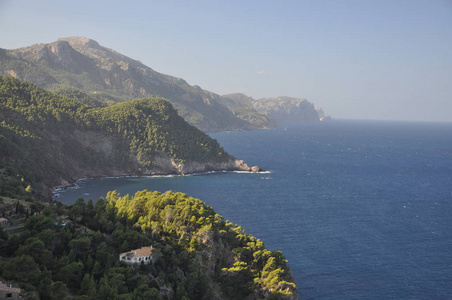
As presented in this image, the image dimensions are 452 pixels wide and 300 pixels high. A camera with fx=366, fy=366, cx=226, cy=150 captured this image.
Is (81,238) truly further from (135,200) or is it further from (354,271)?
(354,271)

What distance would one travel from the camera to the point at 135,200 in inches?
2625

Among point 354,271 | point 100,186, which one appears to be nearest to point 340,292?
point 354,271

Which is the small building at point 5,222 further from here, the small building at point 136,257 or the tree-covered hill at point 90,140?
the tree-covered hill at point 90,140

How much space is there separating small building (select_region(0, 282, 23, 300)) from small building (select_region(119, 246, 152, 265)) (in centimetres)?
1823

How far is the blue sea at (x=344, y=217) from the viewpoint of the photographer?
2510 inches

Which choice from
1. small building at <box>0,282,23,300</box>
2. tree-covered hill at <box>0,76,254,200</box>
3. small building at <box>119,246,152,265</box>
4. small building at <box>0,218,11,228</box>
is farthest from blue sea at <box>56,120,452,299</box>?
small building at <box>0,218,11,228</box>

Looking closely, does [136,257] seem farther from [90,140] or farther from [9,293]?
[90,140]

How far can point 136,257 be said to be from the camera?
163 ft

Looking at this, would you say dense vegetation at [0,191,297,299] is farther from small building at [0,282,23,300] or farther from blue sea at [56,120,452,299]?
blue sea at [56,120,452,299]

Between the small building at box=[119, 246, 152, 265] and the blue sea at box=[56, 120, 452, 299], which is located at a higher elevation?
the small building at box=[119, 246, 152, 265]

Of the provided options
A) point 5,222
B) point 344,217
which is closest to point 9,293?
point 5,222

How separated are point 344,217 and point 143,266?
63966 mm

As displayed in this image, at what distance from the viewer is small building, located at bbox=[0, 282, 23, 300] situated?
3083 centimetres

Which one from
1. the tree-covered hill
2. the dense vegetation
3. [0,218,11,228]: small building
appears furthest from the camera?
the tree-covered hill
